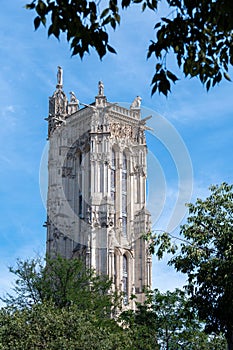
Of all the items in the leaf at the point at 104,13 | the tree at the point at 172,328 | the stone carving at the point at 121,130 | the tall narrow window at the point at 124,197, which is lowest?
the leaf at the point at 104,13

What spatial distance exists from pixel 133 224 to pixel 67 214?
265 inches

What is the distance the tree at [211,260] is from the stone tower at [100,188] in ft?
153

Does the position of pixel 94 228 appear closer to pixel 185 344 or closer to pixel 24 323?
pixel 185 344

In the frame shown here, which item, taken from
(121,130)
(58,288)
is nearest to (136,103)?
(121,130)

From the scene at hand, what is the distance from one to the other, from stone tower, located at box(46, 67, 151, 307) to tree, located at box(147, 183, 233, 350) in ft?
153

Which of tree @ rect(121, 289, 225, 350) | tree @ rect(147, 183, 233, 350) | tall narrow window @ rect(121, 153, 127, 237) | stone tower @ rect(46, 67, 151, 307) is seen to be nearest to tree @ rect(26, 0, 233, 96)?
tree @ rect(147, 183, 233, 350)

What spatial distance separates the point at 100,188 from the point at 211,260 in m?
51.1

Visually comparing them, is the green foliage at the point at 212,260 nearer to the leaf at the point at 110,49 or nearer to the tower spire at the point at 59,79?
the leaf at the point at 110,49

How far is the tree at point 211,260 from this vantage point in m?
22.4

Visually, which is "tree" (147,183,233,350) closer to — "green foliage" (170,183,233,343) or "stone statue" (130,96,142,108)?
"green foliage" (170,183,233,343)

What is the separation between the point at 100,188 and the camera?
243 feet

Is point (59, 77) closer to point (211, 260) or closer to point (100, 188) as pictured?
point (100, 188)

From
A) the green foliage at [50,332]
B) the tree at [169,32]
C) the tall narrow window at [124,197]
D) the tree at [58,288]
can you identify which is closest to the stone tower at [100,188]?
the tall narrow window at [124,197]

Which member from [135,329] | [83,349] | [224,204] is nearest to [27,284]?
[135,329]
